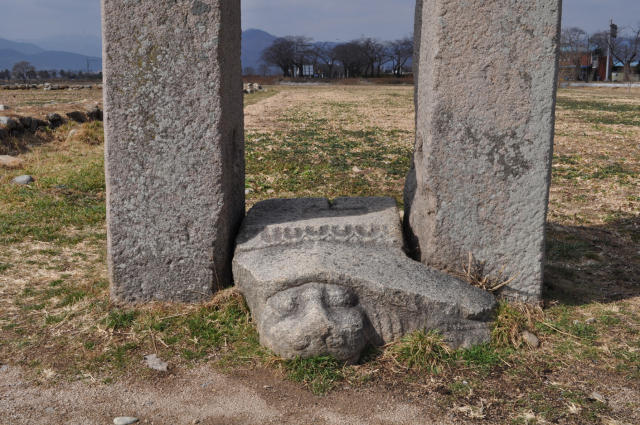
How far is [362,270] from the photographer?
11.2ft

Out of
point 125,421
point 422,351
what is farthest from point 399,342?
point 125,421

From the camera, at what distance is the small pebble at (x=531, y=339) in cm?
346

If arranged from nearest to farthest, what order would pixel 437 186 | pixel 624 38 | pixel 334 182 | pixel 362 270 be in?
pixel 362 270, pixel 437 186, pixel 334 182, pixel 624 38

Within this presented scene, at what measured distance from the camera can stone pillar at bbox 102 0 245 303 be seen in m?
3.48

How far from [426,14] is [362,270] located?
184 centimetres

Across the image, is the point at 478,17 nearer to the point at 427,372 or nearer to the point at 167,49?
the point at 167,49

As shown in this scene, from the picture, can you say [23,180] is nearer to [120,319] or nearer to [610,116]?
[120,319]

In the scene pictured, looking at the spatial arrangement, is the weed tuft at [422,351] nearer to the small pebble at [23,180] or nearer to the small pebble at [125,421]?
the small pebble at [125,421]

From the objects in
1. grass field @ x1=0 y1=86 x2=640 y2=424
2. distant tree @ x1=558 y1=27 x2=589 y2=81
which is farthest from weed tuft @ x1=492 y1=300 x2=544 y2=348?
distant tree @ x1=558 y1=27 x2=589 y2=81

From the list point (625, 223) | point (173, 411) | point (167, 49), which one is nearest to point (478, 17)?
point (167, 49)

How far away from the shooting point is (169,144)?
11.9 ft

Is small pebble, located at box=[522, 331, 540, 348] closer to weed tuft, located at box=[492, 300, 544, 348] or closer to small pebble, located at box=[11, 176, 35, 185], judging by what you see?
weed tuft, located at box=[492, 300, 544, 348]

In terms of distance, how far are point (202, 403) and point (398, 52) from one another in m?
68.4

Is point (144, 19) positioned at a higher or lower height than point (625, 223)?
higher
